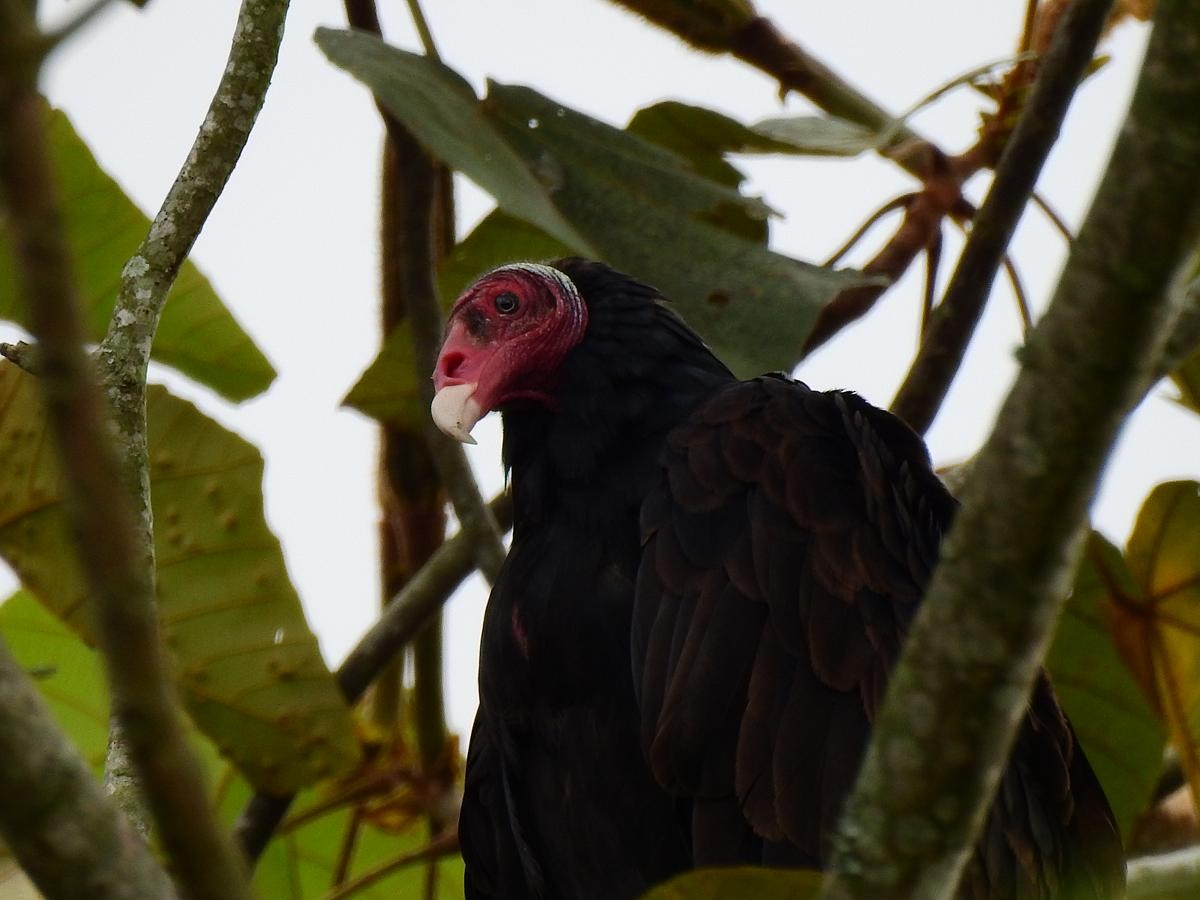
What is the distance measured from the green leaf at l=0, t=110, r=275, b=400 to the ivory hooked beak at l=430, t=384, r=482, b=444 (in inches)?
26.9

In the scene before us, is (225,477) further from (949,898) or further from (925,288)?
(949,898)

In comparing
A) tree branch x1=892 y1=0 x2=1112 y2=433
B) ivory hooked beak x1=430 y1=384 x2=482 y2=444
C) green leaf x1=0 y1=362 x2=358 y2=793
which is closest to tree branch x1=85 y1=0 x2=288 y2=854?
ivory hooked beak x1=430 y1=384 x2=482 y2=444

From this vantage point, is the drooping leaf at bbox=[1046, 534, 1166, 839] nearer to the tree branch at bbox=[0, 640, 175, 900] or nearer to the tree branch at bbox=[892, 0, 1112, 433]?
the tree branch at bbox=[892, 0, 1112, 433]

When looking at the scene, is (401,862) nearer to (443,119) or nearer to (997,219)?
(443,119)

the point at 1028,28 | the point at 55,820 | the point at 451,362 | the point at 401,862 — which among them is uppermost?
the point at 1028,28

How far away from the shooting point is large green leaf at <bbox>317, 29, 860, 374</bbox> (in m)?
2.68

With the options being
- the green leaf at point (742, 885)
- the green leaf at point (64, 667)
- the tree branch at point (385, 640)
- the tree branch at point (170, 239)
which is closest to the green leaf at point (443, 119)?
the tree branch at point (170, 239)

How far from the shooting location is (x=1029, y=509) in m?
1.23

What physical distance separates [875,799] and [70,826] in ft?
2.00

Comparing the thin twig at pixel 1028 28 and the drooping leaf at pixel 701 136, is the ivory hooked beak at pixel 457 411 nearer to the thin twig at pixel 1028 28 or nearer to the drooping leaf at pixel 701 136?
the drooping leaf at pixel 701 136

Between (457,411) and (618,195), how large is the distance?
0.54m

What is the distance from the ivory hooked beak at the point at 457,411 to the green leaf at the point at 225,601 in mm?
438

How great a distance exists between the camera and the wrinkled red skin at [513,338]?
3.07m

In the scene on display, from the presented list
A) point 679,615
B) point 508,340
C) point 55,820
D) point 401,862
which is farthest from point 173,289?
point 55,820
